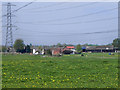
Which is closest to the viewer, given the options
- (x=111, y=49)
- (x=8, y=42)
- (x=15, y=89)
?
(x=15, y=89)

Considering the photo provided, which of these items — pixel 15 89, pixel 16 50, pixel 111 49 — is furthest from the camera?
pixel 111 49

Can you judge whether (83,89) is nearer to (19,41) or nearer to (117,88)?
(117,88)

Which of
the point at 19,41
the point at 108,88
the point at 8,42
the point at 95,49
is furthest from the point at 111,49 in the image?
the point at 108,88

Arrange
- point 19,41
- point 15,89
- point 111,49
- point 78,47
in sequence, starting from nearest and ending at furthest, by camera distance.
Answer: point 15,89 → point 19,41 → point 111,49 → point 78,47

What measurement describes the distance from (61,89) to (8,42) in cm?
5201

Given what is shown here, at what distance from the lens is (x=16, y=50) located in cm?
8712

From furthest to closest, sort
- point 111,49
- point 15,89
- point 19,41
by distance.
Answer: point 111,49
point 19,41
point 15,89

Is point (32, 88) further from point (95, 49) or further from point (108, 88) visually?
point (95, 49)

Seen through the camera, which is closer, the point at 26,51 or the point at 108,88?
the point at 108,88

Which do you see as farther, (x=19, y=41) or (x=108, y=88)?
(x=19, y=41)

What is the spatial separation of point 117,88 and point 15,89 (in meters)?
4.55

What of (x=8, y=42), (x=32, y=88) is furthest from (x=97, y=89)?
(x=8, y=42)

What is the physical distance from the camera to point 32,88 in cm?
1206

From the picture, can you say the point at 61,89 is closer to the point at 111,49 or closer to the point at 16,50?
the point at 16,50
